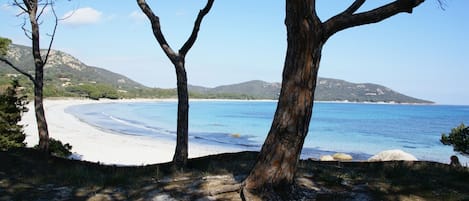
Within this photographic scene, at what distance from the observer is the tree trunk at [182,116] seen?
6855 millimetres

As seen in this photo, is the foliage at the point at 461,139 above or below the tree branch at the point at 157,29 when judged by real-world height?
below

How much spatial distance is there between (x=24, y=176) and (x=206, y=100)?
599 ft

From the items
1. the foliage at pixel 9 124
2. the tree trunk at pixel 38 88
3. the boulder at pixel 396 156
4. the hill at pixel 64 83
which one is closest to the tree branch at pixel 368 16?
the tree trunk at pixel 38 88

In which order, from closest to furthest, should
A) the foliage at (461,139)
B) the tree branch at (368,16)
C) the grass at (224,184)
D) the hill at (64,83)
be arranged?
the tree branch at (368,16), the grass at (224,184), the foliage at (461,139), the hill at (64,83)

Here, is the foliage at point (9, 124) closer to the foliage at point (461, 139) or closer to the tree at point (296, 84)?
the tree at point (296, 84)

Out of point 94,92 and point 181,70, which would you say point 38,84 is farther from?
point 94,92

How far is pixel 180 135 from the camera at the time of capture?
22.8 ft

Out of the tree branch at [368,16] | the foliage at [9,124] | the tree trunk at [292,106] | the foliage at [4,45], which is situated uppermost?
the foliage at [4,45]

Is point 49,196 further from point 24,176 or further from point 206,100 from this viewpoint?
point 206,100

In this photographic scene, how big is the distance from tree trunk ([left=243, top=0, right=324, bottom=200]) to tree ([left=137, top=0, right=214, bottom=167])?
298 centimetres

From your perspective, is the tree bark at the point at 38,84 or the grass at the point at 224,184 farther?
the tree bark at the point at 38,84

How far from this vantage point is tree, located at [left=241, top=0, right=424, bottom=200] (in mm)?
3936

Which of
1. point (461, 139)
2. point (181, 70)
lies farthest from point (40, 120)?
point (461, 139)

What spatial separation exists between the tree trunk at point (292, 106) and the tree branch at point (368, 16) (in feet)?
0.55
